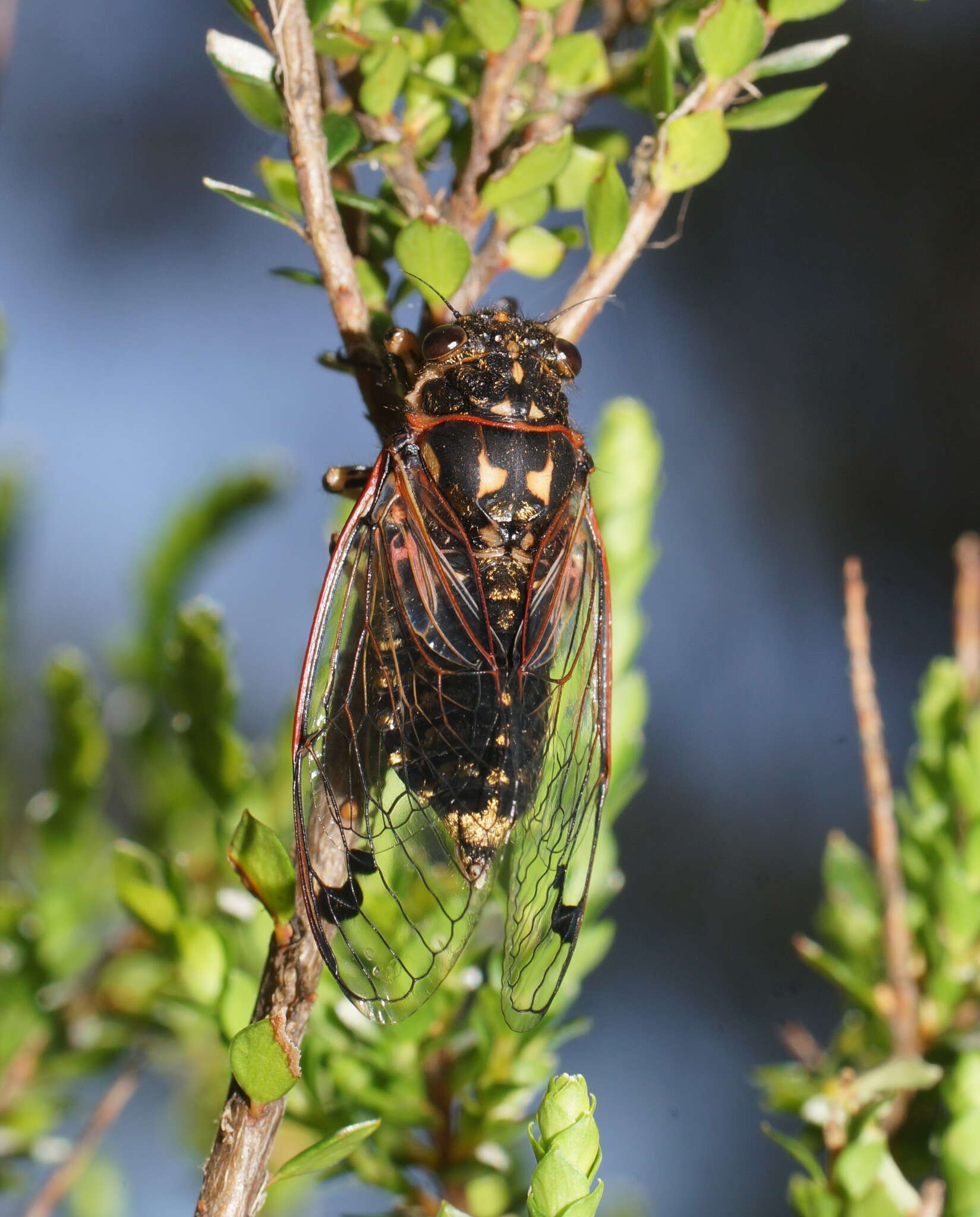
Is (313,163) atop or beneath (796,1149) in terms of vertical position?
atop

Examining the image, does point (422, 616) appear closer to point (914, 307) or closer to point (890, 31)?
point (914, 307)

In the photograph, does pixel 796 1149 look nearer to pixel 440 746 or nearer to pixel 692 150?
pixel 440 746

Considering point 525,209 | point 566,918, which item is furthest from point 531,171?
point 566,918

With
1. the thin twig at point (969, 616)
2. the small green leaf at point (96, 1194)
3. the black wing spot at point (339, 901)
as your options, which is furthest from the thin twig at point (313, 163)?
the small green leaf at point (96, 1194)

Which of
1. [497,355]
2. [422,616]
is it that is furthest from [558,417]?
[422,616]

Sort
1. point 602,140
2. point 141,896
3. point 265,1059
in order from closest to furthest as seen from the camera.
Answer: point 265,1059 < point 141,896 < point 602,140

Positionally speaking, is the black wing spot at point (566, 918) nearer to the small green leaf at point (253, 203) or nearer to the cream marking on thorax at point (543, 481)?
the cream marking on thorax at point (543, 481)

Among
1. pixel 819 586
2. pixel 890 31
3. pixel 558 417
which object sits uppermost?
pixel 890 31

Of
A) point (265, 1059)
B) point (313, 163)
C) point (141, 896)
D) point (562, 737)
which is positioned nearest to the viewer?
point (265, 1059)
